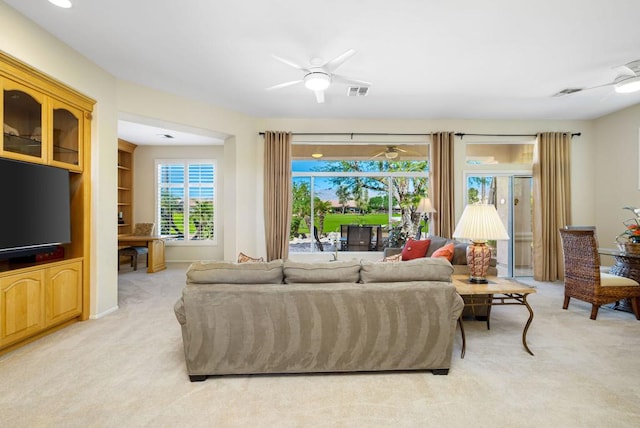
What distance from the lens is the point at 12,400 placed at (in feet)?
6.57

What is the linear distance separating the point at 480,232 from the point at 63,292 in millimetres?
4138

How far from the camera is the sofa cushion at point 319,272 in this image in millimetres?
2264

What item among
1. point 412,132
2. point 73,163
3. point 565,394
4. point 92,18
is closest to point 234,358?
point 565,394

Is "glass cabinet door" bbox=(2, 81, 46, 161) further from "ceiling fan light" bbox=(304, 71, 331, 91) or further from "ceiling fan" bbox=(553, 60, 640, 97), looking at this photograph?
"ceiling fan" bbox=(553, 60, 640, 97)

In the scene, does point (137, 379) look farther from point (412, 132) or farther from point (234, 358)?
point (412, 132)

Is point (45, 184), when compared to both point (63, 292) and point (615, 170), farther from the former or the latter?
point (615, 170)

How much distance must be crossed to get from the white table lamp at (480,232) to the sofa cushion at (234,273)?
1698 millimetres

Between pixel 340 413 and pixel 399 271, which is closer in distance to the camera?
pixel 340 413

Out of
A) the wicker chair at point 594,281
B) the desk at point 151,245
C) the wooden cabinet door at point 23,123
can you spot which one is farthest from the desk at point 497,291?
the desk at point 151,245

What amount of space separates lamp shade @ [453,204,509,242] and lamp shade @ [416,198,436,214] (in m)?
2.61

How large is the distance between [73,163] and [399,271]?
356 centimetres

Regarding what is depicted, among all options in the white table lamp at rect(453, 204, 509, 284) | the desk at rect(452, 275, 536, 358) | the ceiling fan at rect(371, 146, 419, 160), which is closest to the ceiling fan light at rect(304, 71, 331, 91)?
the white table lamp at rect(453, 204, 509, 284)

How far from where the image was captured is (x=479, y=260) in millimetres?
2865

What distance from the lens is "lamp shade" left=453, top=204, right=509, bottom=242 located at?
272 cm
